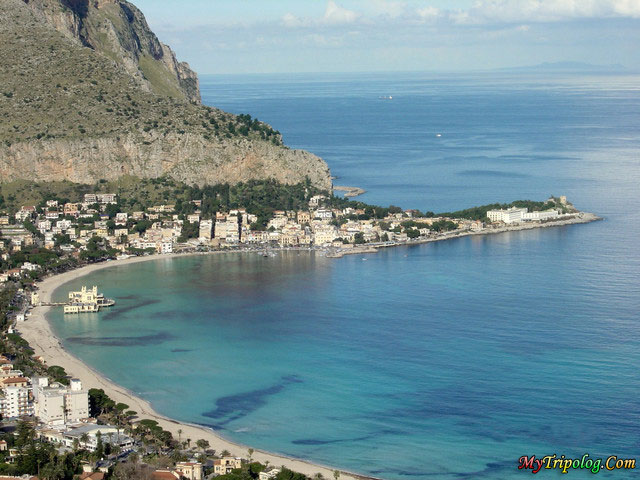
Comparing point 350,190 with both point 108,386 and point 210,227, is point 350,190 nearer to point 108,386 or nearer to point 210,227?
point 210,227

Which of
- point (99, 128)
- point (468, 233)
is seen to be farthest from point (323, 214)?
point (99, 128)

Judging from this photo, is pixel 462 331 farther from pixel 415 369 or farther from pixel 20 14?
pixel 20 14

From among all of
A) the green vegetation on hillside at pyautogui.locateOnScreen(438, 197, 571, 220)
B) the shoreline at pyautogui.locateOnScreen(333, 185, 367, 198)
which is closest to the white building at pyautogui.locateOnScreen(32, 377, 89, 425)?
the green vegetation on hillside at pyautogui.locateOnScreen(438, 197, 571, 220)

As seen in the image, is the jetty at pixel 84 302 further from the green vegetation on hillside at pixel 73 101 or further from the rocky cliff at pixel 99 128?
the green vegetation on hillside at pixel 73 101

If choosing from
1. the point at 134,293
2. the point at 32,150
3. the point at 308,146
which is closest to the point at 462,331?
the point at 134,293

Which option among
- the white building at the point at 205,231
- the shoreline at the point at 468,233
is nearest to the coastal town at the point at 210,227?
the white building at the point at 205,231
